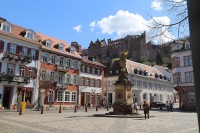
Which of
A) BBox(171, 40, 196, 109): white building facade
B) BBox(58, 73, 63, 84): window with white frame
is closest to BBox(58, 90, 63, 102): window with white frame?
BBox(58, 73, 63, 84): window with white frame

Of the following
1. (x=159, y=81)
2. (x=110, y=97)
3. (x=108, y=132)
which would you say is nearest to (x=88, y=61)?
(x=110, y=97)

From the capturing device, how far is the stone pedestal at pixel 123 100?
75.4ft

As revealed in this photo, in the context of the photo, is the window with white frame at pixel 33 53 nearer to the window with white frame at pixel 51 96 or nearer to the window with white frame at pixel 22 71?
the window with white frame at pixel 22 71

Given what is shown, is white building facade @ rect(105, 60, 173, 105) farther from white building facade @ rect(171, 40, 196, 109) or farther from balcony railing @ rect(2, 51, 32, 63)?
balcony railing @ rect(2, 51, 32, 63)

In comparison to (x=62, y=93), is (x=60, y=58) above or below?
above

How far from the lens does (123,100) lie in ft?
76.6

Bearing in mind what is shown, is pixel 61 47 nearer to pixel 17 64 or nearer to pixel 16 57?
pixel 17 64

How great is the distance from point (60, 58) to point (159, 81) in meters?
38.4

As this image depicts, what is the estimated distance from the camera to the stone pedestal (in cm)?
2298

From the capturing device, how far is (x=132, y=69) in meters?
62.2

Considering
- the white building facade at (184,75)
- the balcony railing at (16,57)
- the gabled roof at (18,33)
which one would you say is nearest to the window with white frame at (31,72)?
the balcony railing at (16,57)

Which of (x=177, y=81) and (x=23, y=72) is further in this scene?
(x=177, y=81)

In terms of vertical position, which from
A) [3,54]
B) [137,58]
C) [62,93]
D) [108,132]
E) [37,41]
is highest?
[137,58]

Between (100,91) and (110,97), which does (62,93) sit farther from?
(110,97)
